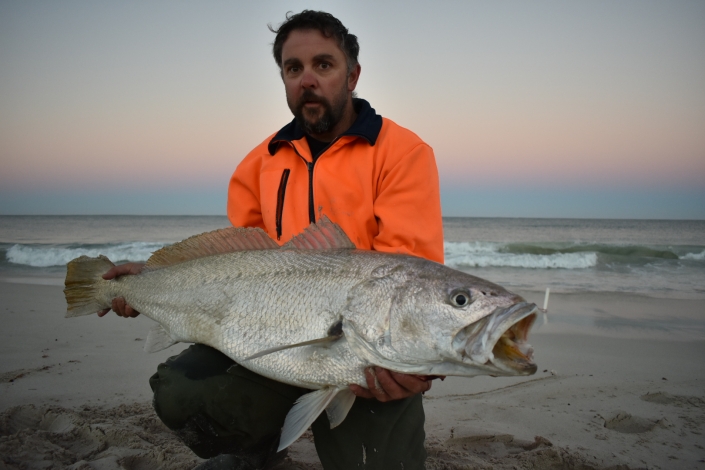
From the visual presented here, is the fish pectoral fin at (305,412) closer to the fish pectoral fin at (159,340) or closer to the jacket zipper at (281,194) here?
the fish pectoral fin at (159,340)

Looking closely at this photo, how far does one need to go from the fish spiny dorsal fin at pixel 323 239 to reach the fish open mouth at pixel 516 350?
897 millimetres

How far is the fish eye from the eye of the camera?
A: 191 cm

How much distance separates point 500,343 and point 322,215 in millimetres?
1149

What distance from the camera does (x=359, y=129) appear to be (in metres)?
3.16

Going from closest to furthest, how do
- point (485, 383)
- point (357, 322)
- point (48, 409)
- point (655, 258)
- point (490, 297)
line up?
1. point (490, 297)
2. point (357, 322)
3. point (48, 409)
4. point (485, 383)
5. point (655, 258)

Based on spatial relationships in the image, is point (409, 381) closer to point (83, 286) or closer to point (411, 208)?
point (411, 208)

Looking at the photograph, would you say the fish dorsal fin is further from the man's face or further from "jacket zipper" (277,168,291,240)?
the man's face

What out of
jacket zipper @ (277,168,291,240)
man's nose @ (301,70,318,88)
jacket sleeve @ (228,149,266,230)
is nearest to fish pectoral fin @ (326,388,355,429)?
jacket zipper @ (277,168,291,240)

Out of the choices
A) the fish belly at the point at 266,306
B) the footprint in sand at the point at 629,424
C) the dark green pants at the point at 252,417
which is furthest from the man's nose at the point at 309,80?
the footprint in sand at the point at 629,424

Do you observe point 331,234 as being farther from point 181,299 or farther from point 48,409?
point 48,409

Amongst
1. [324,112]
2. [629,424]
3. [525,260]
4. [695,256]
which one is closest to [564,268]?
[525,260]

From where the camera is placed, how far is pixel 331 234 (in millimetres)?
2504

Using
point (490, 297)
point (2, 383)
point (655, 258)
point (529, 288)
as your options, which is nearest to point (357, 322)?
point (490, 297)

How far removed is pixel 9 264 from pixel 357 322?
15.5 metres
